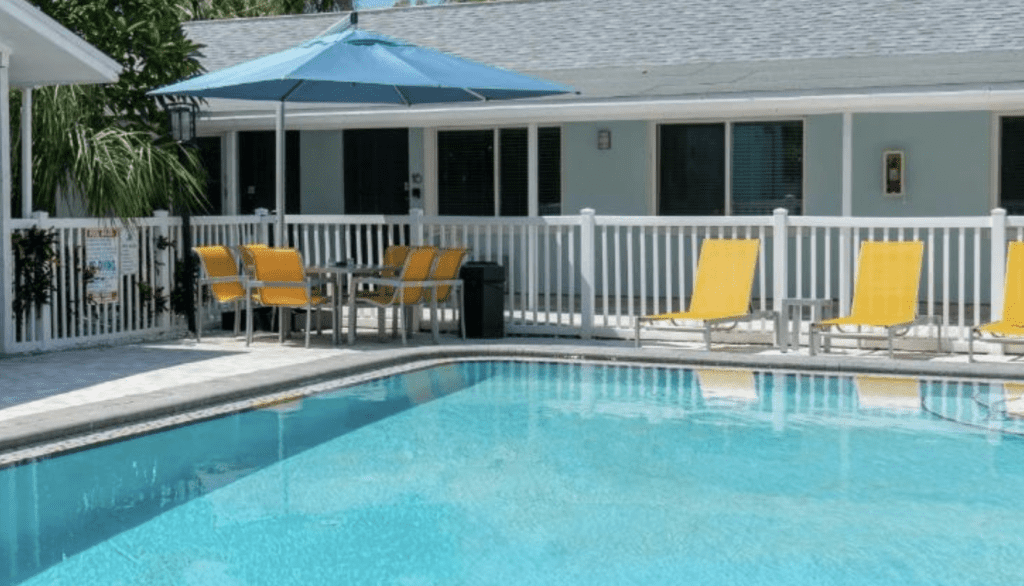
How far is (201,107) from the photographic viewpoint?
61.1 feet

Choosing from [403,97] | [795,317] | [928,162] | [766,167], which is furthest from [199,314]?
[928,162]

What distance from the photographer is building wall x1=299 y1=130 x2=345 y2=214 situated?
774 inches

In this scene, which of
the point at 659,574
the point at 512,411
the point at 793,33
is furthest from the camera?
the point at 793,33

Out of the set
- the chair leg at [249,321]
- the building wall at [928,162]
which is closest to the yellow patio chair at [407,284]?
the chair leg at [249,321]

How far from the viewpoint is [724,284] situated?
13250 mm

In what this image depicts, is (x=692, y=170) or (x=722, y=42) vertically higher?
(x=722, y=42)

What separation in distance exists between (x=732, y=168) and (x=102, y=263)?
308 inches

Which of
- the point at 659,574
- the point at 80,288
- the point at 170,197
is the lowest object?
the point at 659,574

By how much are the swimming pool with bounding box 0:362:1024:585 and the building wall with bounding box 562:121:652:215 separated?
7103mm

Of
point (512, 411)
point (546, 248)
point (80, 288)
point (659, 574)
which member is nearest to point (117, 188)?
point (80, 288)

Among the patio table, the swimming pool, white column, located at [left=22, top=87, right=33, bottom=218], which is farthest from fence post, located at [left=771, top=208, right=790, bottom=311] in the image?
white column, located at [left=22, top=87, right=33, bottom=218]

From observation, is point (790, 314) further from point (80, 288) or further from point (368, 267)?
point (80, 288)

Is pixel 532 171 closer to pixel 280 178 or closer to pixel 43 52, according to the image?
pixel 280 178

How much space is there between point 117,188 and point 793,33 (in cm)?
837
